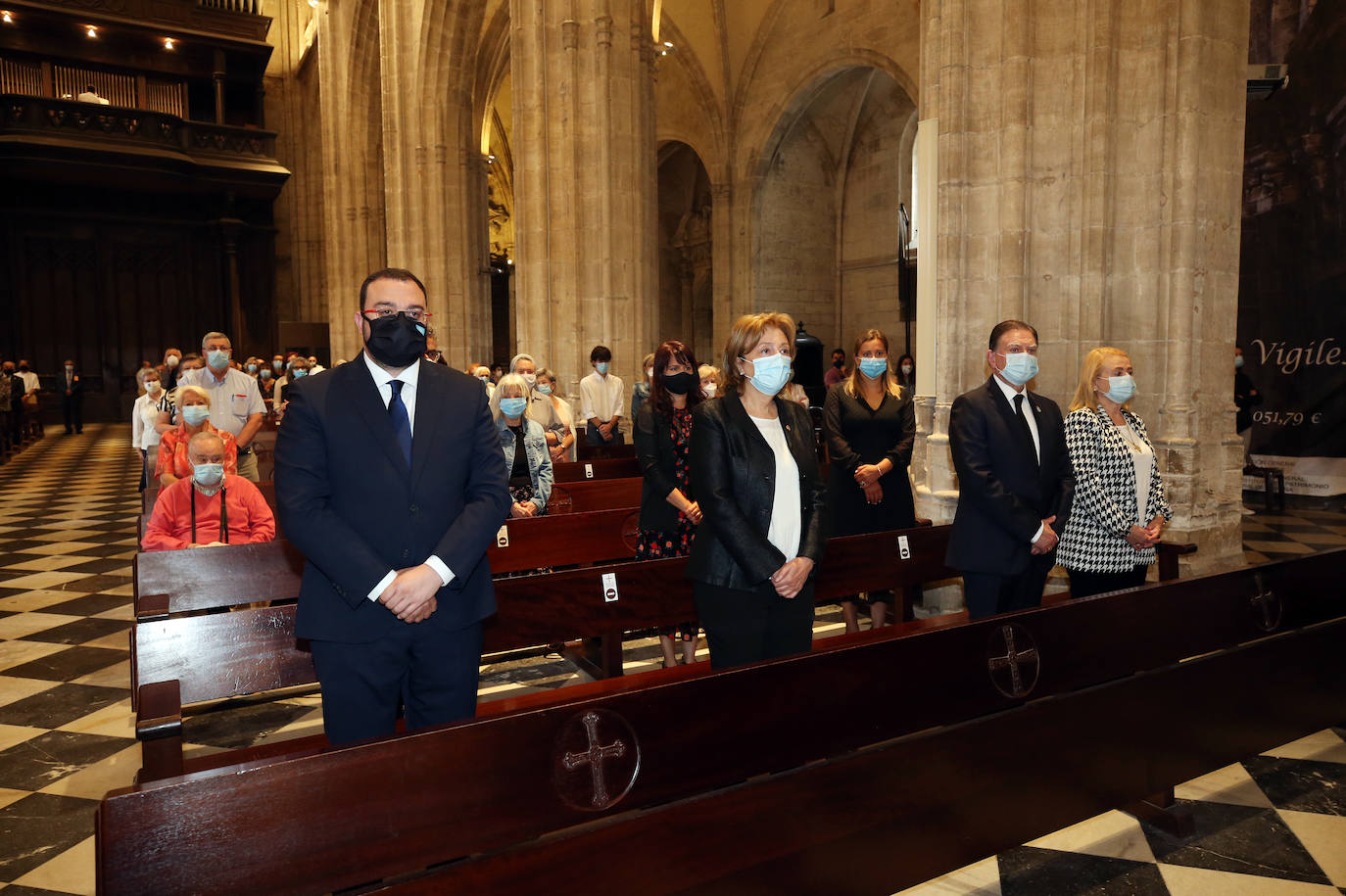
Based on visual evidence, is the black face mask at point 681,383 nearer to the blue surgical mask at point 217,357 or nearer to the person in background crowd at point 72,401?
the blue surgical mask at point 217,357

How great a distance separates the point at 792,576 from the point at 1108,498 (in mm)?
1650

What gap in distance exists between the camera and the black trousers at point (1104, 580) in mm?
3719

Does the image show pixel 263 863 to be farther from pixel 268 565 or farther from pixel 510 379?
pixel 510 379

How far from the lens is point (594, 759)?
1.97 m

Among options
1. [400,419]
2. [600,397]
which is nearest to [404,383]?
[400,419]

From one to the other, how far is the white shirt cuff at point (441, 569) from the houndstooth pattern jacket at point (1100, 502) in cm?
263

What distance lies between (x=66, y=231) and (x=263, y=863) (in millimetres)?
26474

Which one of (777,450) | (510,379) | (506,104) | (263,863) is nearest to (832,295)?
(506,104)

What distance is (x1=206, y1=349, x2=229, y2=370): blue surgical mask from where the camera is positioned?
22.2ft

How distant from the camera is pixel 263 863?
1656 mm

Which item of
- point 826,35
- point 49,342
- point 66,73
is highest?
point 66,73

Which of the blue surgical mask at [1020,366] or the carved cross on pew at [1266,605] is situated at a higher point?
the blue surgical mask at [1020,366]

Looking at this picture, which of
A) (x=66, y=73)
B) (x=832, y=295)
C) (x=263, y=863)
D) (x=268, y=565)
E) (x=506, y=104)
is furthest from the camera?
(x=506, y=104)

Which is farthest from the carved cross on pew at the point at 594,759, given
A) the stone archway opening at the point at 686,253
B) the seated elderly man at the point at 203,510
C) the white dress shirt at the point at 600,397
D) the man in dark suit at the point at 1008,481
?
the stone archway opening at the point at 686,253
